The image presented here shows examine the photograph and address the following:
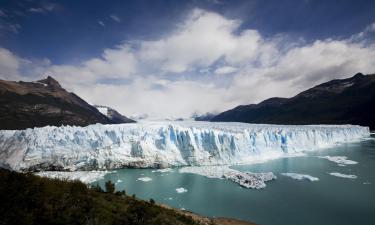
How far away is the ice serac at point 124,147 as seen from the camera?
2208 centimetres

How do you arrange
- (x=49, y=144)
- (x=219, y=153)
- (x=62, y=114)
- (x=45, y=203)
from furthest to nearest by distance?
(x=62, y=114), (x=219, y=153), (x=49, y=144), (x=45, y=203)

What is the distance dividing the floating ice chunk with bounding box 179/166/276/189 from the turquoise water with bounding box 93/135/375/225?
56cm

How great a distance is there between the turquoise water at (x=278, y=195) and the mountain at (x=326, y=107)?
58885mm

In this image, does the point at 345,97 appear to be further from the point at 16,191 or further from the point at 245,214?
the point at 16,191

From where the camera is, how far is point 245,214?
1188cm

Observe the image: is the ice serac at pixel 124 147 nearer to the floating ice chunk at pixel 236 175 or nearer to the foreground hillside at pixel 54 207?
the floating ice chunk at pixel 236 175

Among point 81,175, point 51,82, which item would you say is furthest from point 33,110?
point 81,175

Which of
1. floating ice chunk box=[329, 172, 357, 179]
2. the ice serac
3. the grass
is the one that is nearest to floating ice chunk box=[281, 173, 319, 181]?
floating ice chunk box=[329, 172, 357, 179]

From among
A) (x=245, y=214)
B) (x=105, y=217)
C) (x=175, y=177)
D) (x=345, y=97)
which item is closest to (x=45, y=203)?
(x=105, y=217)

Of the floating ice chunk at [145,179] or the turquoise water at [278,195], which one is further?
the floating ice chunk at [145,179]

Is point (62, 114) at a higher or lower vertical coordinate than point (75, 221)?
higher

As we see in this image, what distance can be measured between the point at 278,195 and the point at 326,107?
284ft

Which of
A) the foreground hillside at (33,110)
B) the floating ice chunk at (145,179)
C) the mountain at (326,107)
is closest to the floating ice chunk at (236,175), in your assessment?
the floating ice chunk at (145,179)

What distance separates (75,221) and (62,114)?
71.7m
